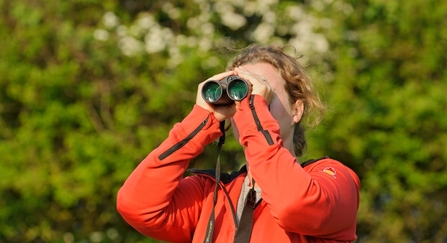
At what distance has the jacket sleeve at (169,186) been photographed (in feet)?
8.54

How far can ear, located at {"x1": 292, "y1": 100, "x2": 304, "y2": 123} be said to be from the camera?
9.22ft

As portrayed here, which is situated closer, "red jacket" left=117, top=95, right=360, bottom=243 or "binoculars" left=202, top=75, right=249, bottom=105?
"red jacket" left=117, top=95, right=360, bottom=243

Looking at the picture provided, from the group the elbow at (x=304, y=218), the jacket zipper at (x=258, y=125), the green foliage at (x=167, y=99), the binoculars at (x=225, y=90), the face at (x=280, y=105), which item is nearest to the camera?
the elbow at (x=304, y=218)

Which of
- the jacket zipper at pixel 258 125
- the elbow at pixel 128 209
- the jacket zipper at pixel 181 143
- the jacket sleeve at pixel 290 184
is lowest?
the elbow at pixel 128 209

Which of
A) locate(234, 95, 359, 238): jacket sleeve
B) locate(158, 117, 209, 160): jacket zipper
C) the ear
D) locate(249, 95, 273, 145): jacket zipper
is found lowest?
locate(158, 117, 209, 160): jacket zipper

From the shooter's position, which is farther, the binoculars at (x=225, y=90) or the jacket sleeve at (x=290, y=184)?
the binoculars at (x=225, y=90)

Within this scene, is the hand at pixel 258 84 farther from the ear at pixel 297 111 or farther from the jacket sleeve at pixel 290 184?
the ear at pixel 297 111

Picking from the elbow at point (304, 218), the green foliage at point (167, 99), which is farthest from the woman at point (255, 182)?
the green foliage at point (167, 99)

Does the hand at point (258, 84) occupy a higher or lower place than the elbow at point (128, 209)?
higher

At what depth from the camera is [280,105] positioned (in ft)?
8.96

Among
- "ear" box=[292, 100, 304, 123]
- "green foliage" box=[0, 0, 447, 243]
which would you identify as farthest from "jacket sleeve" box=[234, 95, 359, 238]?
"green foliage" box=[0, 0, 447, 243]

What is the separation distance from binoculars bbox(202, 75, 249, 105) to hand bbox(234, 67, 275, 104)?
0.03 m

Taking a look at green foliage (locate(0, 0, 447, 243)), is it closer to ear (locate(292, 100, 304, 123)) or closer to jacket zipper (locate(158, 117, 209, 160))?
ear (locate(292, 100, 304, 123))

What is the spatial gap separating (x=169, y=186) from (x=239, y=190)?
0.77ft
